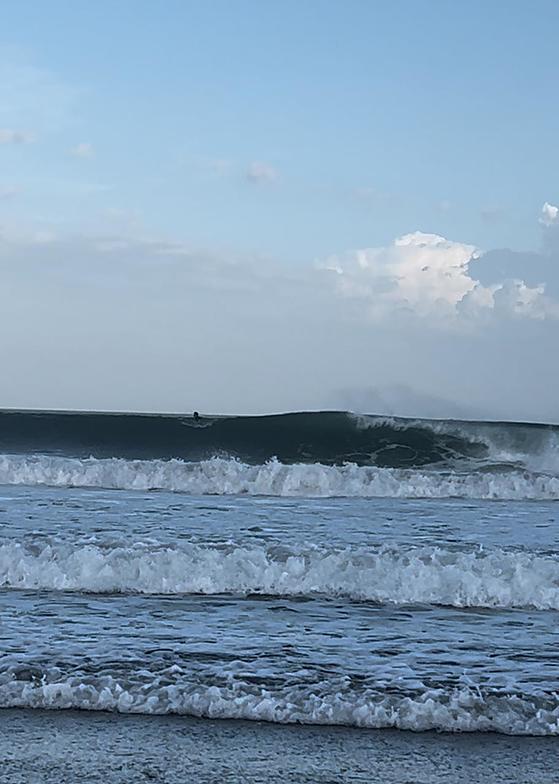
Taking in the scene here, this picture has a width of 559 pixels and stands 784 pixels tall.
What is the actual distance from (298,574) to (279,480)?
857cm

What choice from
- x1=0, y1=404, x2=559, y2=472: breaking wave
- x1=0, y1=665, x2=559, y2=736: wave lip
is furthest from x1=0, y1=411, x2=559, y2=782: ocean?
x1=0, y1=404, x2=559, y2=472: breaking wave

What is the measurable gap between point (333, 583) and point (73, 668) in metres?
3.14

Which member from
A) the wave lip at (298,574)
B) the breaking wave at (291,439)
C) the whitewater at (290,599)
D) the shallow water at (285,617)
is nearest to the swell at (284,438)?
the breaking wave at (291,439)

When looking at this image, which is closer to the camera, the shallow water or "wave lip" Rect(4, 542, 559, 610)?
the shallow water

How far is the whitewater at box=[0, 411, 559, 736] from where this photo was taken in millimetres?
4727

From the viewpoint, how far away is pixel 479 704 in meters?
4.62

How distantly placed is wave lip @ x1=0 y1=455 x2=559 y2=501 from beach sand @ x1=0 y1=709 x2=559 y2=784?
38.0 feet

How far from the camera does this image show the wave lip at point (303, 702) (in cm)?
449

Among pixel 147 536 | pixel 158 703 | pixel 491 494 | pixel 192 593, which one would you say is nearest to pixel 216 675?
pixel 158 703

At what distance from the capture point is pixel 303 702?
466cm

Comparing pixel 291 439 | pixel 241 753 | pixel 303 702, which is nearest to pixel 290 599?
pixel 303 702

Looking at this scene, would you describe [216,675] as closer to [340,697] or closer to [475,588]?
[340,697]

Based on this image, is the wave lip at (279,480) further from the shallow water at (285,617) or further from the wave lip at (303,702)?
the wave lip at (303,702)

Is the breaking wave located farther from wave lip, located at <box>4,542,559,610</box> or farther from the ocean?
wave lip, located at <box>4,542,559,610</box>
